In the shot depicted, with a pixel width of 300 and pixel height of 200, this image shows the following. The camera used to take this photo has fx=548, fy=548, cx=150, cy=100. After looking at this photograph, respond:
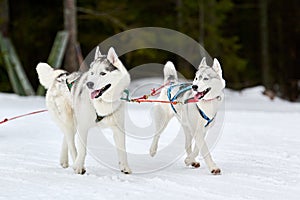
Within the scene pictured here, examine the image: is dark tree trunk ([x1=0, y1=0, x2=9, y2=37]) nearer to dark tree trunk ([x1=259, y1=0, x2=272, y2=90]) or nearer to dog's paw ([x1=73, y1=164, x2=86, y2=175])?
dog's paw ([x1=73, y1=164, x2=86, y2=175])

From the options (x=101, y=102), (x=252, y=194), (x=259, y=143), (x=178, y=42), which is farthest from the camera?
(x=178, y=42)

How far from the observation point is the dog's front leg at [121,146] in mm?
5301

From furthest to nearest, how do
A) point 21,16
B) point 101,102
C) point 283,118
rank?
1. point 21,16
2. point 283,118
3. point 101,102

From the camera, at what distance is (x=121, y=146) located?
5367mm

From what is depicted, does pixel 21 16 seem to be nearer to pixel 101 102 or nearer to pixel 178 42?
pixel 178 42

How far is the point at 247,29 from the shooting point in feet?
89.1

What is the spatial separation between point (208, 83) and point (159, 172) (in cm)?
105

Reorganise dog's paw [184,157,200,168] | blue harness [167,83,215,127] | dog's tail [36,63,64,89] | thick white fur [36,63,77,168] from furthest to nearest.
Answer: dog's paw [184,157,200,168] < dog's tail [36,63,64,89] < thick white fur [36,63,77,168] < blue harness [167,83,215,127]

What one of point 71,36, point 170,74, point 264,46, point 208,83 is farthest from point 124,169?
point 264,46

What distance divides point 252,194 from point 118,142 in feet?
4.66

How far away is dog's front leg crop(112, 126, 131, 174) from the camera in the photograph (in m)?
5.30

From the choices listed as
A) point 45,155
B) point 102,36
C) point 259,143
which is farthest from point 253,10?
point 45,155

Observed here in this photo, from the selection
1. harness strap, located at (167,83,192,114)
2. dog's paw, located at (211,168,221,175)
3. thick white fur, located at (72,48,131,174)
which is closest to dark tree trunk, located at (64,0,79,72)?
harness strap, located at (167,83,192,114)

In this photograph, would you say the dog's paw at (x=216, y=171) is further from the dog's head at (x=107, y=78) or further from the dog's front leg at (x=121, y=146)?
the dog's head at (x=107, y=78)
